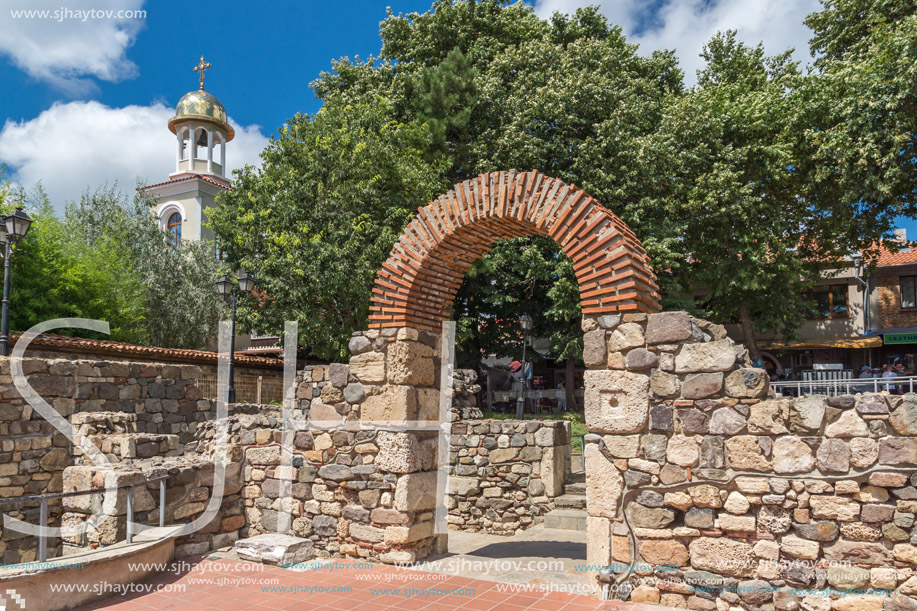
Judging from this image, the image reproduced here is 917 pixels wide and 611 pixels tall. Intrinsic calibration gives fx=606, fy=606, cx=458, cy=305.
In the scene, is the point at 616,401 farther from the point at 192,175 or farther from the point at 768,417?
the point at 192,175

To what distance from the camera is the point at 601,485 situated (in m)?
4.70

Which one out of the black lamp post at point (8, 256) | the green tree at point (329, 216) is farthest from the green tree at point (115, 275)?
the black lamp post at point (8, 256)

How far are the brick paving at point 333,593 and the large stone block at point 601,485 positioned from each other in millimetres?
684

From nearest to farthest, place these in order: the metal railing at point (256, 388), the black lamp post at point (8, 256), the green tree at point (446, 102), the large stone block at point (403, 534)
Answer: the large stone block at point (403, 534), the black lamp post at point (8, 256), the green tree at point (446, 102), the metal railing at point (256, 388)

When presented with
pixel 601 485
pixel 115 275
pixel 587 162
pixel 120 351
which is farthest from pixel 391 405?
pixel 115 275

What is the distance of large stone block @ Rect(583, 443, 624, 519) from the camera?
4633 mm

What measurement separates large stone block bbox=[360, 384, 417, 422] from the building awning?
17.7 m

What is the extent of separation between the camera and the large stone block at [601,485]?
15.2 feet

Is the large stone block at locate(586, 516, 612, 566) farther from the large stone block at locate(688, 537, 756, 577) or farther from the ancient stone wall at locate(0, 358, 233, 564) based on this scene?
the ancient stone wall at locate(0, 358, 233, 564)

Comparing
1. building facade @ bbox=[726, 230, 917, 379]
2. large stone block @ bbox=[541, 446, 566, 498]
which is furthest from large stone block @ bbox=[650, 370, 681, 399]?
building facade @ bbox=[726, 230, 917, 379]

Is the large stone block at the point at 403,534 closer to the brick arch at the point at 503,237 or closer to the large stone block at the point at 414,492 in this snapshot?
the large stone block at the point at 414,492

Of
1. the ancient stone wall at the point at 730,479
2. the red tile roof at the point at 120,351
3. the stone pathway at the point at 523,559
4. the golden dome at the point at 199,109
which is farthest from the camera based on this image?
the golden dome at the point at 199,109

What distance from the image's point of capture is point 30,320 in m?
17.1

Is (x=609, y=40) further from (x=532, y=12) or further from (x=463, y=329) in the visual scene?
(x=463, y=329)
